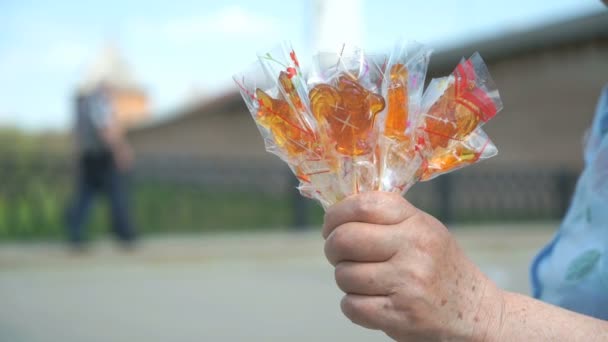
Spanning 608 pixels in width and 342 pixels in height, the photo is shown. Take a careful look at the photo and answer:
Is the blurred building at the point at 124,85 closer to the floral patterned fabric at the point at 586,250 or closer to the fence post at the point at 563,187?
the fence post at the point at 563,187

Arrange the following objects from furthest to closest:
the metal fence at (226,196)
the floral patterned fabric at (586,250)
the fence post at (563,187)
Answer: the fence post at (563,187) → the metal fence at (226,196) → the floral patterned fabric at (586,250)

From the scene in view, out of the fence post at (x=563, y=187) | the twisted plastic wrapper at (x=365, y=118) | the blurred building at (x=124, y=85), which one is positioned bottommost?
the fence post at (x=563, y=187)

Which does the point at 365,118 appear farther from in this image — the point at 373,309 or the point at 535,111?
the point at 535,111

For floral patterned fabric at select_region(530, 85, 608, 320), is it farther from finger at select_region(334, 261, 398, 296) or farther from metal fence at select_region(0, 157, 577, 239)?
metal fence at select_region(0, 157, 577, 239)

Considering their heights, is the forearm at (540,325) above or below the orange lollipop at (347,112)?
below

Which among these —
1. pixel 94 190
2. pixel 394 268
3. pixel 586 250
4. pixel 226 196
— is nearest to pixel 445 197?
pixel 226 196

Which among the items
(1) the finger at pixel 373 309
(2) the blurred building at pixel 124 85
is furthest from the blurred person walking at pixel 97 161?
(2) the blurred building at pixel 124 85
